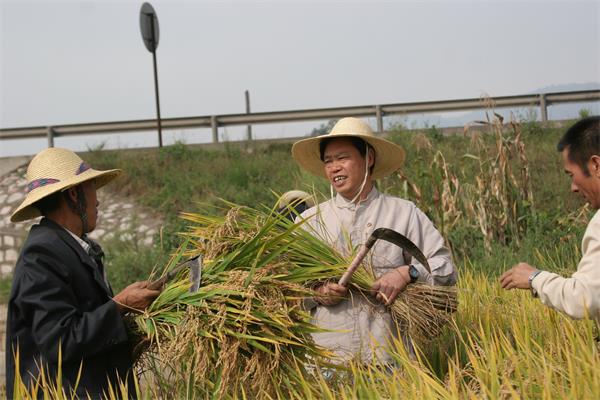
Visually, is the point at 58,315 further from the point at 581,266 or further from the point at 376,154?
the point at 581,266

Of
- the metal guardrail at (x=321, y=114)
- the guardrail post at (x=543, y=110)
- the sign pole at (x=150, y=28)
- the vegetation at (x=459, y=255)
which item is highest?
the sign pole at (x=150, y=28)

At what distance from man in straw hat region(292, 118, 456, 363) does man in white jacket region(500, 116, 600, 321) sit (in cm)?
44

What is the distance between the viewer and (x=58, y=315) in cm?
283

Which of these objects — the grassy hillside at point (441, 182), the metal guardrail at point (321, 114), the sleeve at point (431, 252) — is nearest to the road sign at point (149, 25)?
the metal guardrail at point (321, 114)

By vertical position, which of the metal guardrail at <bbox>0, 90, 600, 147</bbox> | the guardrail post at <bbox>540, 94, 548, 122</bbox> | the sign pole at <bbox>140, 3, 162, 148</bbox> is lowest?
the guardrail post at <bbox>540, 94, 548, 122</bbox>

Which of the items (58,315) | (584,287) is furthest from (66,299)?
(584,287)

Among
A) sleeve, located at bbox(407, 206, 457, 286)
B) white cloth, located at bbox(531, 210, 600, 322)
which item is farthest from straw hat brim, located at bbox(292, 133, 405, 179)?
white cloth, located at bbox(531, 210, 600, 322)

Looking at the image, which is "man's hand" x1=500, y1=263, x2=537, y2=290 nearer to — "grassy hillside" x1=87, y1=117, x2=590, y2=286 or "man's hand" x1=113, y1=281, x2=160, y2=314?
"man's hand" x1=113, y1=281, x2=160, y2=314

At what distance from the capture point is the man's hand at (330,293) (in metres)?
3.18

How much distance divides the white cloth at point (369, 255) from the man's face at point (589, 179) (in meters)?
0.70

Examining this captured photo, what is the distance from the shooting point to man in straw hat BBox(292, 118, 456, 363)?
3.24 metres

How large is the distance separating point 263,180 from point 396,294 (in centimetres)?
872

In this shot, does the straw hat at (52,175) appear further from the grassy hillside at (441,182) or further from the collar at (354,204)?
the grassy hillside at (441,182)

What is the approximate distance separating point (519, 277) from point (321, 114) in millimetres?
11443
